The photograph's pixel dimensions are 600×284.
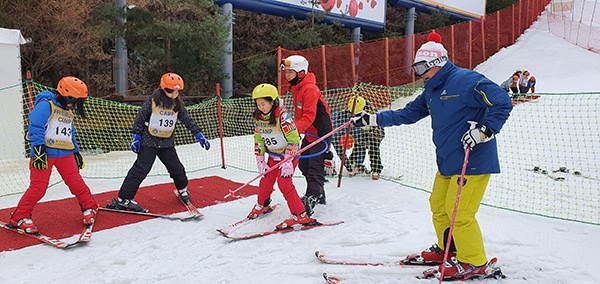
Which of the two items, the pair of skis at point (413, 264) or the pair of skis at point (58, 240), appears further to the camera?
the pair of skis at point (58, 240)

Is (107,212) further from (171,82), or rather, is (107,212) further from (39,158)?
(171,82)

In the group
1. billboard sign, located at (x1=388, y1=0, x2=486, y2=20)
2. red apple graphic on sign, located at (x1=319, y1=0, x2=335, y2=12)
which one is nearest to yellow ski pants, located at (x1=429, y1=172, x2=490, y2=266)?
red apple graphic on sign, located at (x1=319, y1=0, x2=335, y2=12)

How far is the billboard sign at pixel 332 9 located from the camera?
14297mm

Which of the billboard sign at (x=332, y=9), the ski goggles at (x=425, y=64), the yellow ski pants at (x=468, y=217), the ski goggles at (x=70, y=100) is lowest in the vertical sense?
the yellow ski pants at (x=468, y=217)

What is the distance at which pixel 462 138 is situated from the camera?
2875 millimetres

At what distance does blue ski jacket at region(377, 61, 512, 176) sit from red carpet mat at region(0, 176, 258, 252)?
3.00m

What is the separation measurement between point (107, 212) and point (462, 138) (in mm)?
3698

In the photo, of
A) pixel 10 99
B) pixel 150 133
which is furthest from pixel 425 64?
pixel 10 99

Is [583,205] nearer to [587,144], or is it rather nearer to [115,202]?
[587,144]

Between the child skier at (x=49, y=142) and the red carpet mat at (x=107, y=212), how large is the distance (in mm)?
168

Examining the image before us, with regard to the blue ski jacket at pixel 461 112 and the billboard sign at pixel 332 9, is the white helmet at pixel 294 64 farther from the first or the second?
the billboard sign at pixel 332 9

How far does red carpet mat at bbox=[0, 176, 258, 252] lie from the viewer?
404 cm

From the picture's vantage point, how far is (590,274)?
327 centimetres

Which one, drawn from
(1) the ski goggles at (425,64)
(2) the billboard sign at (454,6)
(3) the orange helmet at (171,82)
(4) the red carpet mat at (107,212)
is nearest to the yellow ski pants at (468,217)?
(1) the ski goggles at (425,64)
